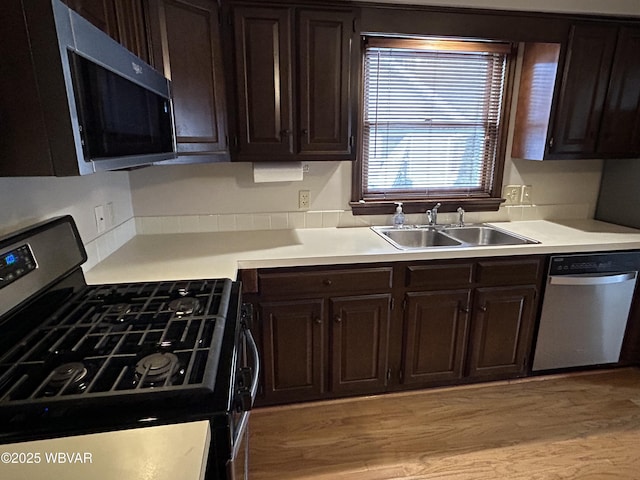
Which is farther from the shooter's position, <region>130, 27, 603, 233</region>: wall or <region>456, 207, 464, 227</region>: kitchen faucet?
<region>456, 207, 464, 227</region>: kitchen faucet

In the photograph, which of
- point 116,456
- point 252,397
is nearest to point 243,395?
point 252,397

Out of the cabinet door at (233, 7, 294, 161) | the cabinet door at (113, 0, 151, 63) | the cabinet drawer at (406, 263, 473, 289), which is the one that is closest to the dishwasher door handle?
the cabinet drawer at (406, 263, 473, 289)

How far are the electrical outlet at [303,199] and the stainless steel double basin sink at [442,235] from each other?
0.47 meters

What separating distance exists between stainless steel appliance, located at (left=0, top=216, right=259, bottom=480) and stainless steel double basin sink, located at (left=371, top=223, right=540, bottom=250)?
Result: 1312 millimetres

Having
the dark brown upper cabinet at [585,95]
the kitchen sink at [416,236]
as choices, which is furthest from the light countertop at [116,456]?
the dark brown upper cabinet at [585,95]

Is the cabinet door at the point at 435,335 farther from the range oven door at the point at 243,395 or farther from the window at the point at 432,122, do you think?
the range oven door at the point at 243,395

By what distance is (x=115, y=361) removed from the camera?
2.97 feet

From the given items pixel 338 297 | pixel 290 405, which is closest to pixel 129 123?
pixel 338 297

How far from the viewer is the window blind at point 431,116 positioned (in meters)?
2.31

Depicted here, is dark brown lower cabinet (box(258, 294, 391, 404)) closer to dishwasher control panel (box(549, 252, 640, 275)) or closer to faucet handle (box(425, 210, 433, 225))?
faucet handle (box(425, 210, 433, 225))

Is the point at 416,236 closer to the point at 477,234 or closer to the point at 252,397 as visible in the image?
the point at 477,234

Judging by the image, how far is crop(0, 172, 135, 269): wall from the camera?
1.17 m

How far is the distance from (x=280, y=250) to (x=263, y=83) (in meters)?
0.87

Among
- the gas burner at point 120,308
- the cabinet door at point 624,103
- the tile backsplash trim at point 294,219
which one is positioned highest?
the cabinet door at point 624,103
